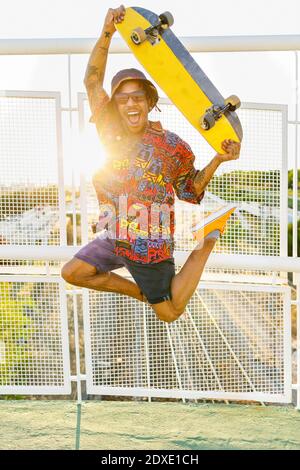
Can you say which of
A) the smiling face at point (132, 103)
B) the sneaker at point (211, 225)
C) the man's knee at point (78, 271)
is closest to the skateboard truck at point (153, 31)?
the smiling face at point (132, 103)

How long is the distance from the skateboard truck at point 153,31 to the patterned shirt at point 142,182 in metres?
0.26

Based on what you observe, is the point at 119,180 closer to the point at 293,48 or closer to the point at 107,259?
the point at 107,259

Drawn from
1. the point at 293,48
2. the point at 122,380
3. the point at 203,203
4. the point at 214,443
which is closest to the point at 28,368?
the point at 122,380

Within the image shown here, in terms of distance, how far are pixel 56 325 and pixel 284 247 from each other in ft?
4.32

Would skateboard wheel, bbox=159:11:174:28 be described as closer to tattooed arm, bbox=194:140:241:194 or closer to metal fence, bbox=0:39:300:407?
tattooed arm, bbox=194:140:241:194

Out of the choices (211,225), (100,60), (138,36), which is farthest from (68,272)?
(138,36)

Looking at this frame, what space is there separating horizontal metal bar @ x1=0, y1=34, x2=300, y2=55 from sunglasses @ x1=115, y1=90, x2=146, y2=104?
22.2 inches

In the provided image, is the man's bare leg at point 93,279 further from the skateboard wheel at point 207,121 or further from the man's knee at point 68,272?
the skateboard wheel at point 207,121

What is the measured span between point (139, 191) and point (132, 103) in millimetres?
345

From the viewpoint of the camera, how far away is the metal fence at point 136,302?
3133 mm

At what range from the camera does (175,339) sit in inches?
139

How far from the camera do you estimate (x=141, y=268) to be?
247 cm

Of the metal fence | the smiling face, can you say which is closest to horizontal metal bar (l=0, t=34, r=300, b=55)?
the metal fence
